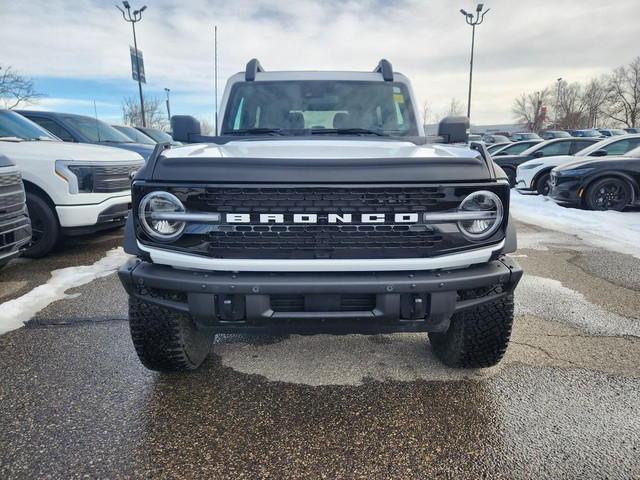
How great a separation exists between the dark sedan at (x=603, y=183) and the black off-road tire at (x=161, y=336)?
8239 millimetres

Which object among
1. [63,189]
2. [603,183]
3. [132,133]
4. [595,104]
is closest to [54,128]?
[63,189]

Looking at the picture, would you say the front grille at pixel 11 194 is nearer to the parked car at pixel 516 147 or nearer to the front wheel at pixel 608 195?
the front wheel at pixel 608 195

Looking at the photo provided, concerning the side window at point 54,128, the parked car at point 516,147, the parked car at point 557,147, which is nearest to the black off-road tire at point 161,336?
the side window at point 54,128

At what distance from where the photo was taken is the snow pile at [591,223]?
597 centimetres

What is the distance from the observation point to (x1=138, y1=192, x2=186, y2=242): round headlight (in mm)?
1985

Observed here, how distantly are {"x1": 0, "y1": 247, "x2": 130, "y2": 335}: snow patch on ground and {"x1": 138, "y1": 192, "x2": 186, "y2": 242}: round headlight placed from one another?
6.52ft

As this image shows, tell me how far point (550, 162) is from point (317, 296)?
10671 mm

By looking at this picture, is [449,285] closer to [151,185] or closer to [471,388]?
[471,388]

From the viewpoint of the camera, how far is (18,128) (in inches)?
225

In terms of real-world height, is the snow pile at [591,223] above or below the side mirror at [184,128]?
below

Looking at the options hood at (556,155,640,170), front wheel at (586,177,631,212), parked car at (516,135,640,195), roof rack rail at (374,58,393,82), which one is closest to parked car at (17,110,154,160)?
roof rack rail at (374,58,393,82)

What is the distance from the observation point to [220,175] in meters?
1.93

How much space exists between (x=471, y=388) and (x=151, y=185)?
77.8 inches

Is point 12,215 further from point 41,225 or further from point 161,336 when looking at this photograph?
point 161,336
